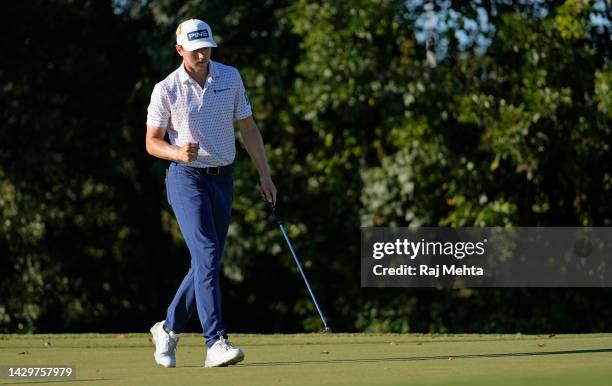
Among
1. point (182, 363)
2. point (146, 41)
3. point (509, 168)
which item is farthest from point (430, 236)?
point (182, 363)

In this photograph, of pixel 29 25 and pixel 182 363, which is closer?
pixel 182 363

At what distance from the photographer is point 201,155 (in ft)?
24.3

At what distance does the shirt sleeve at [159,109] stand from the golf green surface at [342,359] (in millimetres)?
1360

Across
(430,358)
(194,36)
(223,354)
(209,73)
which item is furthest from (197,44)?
(430,358)

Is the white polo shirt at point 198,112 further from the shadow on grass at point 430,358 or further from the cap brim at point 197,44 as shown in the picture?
the shadow on grass at point 430,358

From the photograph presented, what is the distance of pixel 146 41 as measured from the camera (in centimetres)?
1952

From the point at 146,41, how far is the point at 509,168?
5.55m

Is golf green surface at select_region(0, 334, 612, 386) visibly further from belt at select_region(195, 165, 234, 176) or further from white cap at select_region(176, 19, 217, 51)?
white cap at select_region(176, 19, 217, 51)

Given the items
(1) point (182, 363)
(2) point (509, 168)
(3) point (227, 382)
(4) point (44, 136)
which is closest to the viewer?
(3) point (227, 382)

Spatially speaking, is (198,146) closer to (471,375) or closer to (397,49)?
(471,375)

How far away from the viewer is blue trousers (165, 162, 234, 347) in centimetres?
734

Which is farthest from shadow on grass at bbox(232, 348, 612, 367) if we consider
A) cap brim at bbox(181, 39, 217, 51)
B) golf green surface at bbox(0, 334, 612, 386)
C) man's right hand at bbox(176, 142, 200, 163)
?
cap brim at bbox(181, 39, 217, 51)

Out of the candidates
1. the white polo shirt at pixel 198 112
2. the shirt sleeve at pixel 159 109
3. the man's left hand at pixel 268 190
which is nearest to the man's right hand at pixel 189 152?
the white polo shirt at pixel 198 112

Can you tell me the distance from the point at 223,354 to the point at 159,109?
1.39 metres
